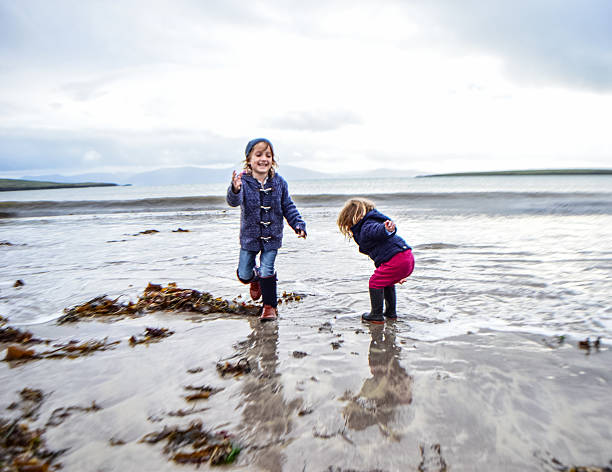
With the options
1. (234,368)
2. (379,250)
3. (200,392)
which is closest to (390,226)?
(379,250)

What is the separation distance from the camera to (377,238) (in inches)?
185

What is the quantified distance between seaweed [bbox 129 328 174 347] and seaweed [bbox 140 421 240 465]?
69.3 inches

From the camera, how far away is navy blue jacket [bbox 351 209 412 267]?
4.67 meters

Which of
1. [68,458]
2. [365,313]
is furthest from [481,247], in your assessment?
[68,458]

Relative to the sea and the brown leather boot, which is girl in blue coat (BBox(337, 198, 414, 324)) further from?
the brown leather boot

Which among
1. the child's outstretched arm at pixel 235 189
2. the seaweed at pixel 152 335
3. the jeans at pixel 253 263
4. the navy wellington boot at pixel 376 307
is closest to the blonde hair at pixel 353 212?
the navy wellington boot at pixel 376 307

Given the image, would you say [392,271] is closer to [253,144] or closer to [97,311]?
[253,144]

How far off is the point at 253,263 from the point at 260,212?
75cm

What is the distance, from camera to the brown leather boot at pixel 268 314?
4824mm

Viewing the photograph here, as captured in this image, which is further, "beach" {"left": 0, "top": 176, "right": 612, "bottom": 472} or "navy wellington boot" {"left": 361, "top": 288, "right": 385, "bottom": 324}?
"navy wellington boot" {"left": 361, "top": 288, "right": 385, "bottom": 324}

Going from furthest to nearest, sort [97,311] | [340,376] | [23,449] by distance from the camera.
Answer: [97,311] → [340,376] → [23,449]

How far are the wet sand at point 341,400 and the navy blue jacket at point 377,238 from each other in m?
0.94

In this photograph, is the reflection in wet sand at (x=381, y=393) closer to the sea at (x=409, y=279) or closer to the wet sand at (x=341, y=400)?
the wet sand at (x=341, y=400)

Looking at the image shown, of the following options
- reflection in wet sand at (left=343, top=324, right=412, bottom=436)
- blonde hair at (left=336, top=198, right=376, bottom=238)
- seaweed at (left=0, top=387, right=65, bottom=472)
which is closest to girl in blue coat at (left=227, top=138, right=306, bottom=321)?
blonde hair at (left=336, top=198, right=376, bottom=238)
